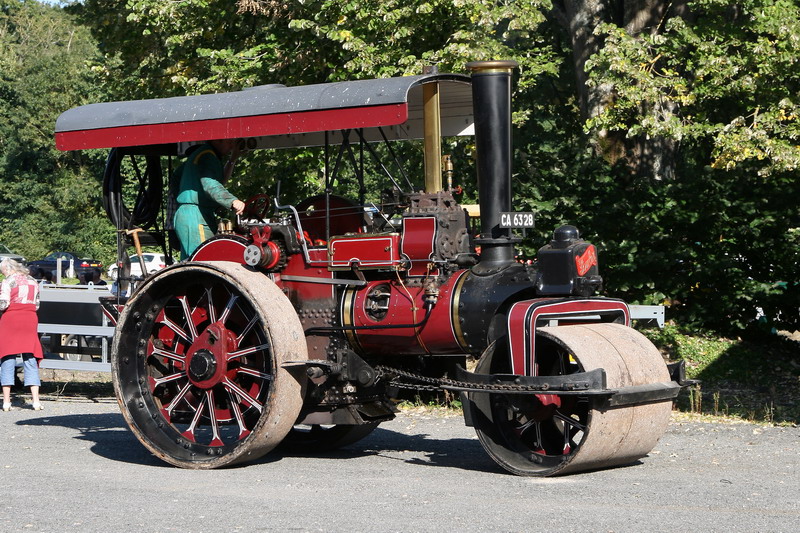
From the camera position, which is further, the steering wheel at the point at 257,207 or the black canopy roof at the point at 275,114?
the steering wheel at the point at 257,207

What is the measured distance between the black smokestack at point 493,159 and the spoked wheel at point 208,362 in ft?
4.35

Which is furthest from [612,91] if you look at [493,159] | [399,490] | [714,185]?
[399,490]

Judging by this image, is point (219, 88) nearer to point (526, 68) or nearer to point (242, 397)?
point (526, 68)

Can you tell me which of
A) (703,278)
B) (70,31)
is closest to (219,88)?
(703,278)

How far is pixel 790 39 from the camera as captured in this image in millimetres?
11500

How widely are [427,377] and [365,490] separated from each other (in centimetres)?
138

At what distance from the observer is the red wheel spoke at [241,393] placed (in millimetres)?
7543

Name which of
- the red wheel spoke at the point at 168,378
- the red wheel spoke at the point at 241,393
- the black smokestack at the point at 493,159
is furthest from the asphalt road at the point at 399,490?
the black smokestack at the point at 493,159

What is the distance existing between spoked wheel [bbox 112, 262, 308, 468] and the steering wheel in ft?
3.09

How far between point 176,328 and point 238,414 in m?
0.81

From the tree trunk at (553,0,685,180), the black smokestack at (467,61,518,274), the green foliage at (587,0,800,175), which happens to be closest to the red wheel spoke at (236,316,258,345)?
the black smokestack at (467,61,518,274)

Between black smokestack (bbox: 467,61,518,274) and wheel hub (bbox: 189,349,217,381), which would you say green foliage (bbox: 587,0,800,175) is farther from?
wheel hub (bbox: 189,349,217,381)

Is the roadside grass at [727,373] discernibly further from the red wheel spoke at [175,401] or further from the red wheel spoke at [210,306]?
the red wheel spoke at [210,306]

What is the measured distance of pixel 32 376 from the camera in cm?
1162
